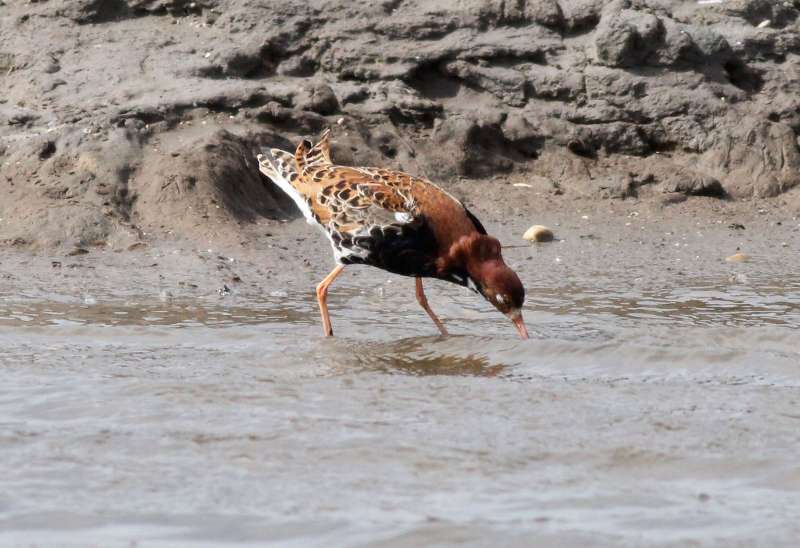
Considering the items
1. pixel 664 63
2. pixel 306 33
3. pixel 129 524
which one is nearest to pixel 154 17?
pixel 306 33

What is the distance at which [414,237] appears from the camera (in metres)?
8.02

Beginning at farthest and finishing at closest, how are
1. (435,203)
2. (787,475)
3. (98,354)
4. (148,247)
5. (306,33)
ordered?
(306,33) → (148,247) → (435,203) → (98,354) → (787,475)

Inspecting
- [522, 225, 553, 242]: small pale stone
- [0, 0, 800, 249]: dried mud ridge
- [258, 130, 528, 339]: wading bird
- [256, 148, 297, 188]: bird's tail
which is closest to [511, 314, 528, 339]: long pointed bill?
[258, 130, 528, 339]: wading bird

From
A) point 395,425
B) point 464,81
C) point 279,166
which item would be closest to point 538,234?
point 464,81

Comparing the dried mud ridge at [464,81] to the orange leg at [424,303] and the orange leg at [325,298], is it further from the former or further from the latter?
the orange leg at [424,303]

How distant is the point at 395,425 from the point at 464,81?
19.5 feet

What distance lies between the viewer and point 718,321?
8.19m

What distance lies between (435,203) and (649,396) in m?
2.23

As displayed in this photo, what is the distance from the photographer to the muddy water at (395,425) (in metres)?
4.74

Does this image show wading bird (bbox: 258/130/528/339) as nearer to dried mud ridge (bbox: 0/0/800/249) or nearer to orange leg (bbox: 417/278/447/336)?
orange leg (bbox: 417/278/447/336)

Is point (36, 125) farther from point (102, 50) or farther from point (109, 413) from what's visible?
point (109, 413)

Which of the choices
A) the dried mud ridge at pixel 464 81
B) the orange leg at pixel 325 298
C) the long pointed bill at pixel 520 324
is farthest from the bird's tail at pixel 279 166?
the long pointed bill at pixel 520 324

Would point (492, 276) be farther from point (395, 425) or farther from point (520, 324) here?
point (395, 425)

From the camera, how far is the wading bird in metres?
7.95
